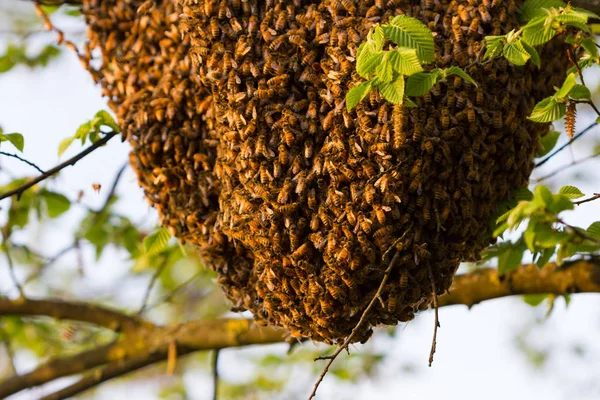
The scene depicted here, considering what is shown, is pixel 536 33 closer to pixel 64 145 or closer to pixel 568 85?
pixel 568 85

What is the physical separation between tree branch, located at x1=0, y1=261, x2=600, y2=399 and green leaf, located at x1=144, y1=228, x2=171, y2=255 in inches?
46.9

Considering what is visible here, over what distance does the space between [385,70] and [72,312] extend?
15.1 feet

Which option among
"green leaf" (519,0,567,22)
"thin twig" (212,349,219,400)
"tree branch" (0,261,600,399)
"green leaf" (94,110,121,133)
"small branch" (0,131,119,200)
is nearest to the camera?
"green leaf" (519,0,567,22)

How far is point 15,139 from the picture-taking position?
3.95 m

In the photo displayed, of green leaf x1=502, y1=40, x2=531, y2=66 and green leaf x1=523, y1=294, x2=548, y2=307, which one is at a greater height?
green leaf x1=502, y1=40, x2=531, y2=66

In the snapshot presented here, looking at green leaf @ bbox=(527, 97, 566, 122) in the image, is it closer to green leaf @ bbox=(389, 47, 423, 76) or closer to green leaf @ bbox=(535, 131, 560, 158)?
green leaf @ bbox=(389, 47, 423, 76)

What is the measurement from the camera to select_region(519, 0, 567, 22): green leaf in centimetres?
375

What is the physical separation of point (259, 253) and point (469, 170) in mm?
1088

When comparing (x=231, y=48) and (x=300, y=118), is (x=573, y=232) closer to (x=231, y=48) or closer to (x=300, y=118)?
(x=300, y=118)

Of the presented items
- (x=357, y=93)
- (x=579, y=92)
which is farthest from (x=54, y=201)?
(x=579, y=92)

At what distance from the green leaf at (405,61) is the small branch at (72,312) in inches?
168

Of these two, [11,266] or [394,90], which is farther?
[11,266]

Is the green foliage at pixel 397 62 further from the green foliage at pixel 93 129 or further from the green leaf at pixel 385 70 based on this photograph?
the green foliage at pixel 93 129

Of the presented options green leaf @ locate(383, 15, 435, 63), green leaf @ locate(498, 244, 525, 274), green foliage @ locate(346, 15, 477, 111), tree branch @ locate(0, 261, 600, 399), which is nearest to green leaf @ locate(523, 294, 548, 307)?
tree branch @ locate(0, 261, 600, 399)
